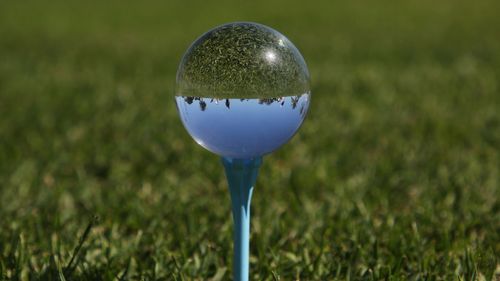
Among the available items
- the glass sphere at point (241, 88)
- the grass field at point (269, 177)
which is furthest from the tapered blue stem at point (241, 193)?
the grass field at point (269, 177)

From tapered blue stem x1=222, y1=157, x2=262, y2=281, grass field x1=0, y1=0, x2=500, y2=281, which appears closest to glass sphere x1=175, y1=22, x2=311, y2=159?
tapered blue stem x1=222, y1=157, x2=262, y2=281

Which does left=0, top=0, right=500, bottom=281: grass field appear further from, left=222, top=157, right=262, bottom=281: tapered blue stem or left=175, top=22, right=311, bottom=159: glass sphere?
left=175, top=22, right=311, bottom=159: glass sphere

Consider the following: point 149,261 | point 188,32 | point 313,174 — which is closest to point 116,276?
point 149,261

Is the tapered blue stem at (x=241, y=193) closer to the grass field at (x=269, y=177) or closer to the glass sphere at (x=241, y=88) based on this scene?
the glass sphere at (x=241, y=88)

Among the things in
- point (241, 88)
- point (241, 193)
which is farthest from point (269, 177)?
point (241, 88)

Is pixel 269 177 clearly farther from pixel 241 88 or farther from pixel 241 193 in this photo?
pixel 241 88

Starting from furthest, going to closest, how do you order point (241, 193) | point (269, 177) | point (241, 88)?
point (269, 177) < point (241, 193) < point (241, 88)

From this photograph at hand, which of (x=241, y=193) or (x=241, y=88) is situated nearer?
(x=241, y=88)

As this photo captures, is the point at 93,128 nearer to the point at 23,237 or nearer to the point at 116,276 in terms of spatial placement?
the point at 23,237
